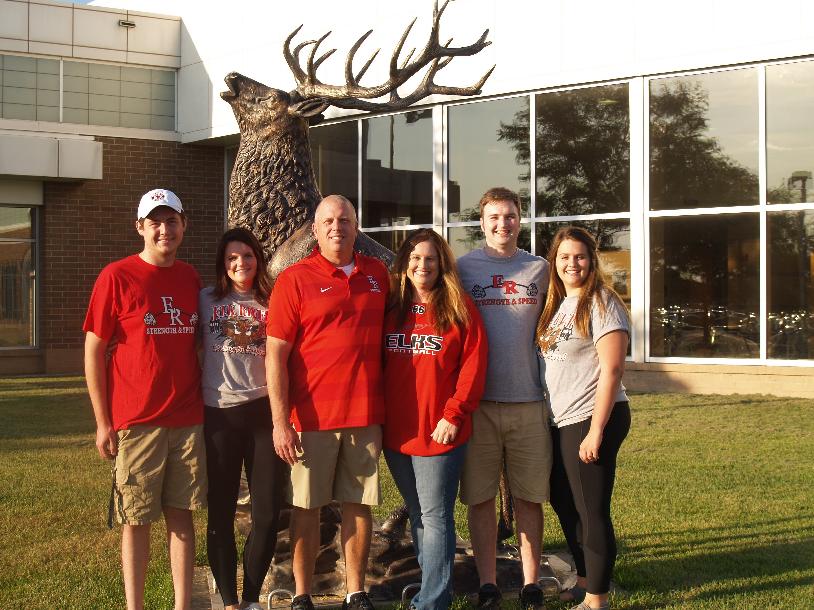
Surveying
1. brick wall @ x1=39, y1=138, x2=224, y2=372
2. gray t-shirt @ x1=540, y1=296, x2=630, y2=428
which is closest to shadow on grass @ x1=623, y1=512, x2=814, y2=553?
gray t-shirt @ x1=540, y1=296, x2=630, y2=428

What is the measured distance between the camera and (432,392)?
4.25m

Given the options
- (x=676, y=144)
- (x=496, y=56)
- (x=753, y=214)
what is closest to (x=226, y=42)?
(x=496, y=56)

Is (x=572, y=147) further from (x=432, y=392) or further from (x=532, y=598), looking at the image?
(x=432, y=392)

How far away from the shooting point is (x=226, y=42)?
60.4 ft

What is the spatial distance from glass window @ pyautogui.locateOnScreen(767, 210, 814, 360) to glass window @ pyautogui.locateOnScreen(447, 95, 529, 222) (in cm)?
370

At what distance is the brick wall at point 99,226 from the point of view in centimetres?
1830

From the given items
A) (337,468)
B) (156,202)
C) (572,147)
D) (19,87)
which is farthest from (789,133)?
(19,87)

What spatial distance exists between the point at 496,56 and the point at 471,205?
2.29 m

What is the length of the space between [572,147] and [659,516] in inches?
351

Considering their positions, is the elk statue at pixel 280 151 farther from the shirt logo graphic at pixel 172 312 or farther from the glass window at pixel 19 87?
the glass window at pixel 19 87

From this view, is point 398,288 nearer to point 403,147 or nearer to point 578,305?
point 578,305

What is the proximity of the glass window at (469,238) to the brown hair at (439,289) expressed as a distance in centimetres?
1102

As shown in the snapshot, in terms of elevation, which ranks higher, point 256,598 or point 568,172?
point 568,172

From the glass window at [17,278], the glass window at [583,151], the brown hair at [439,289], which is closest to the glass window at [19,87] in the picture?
the glass window at [17,278]
